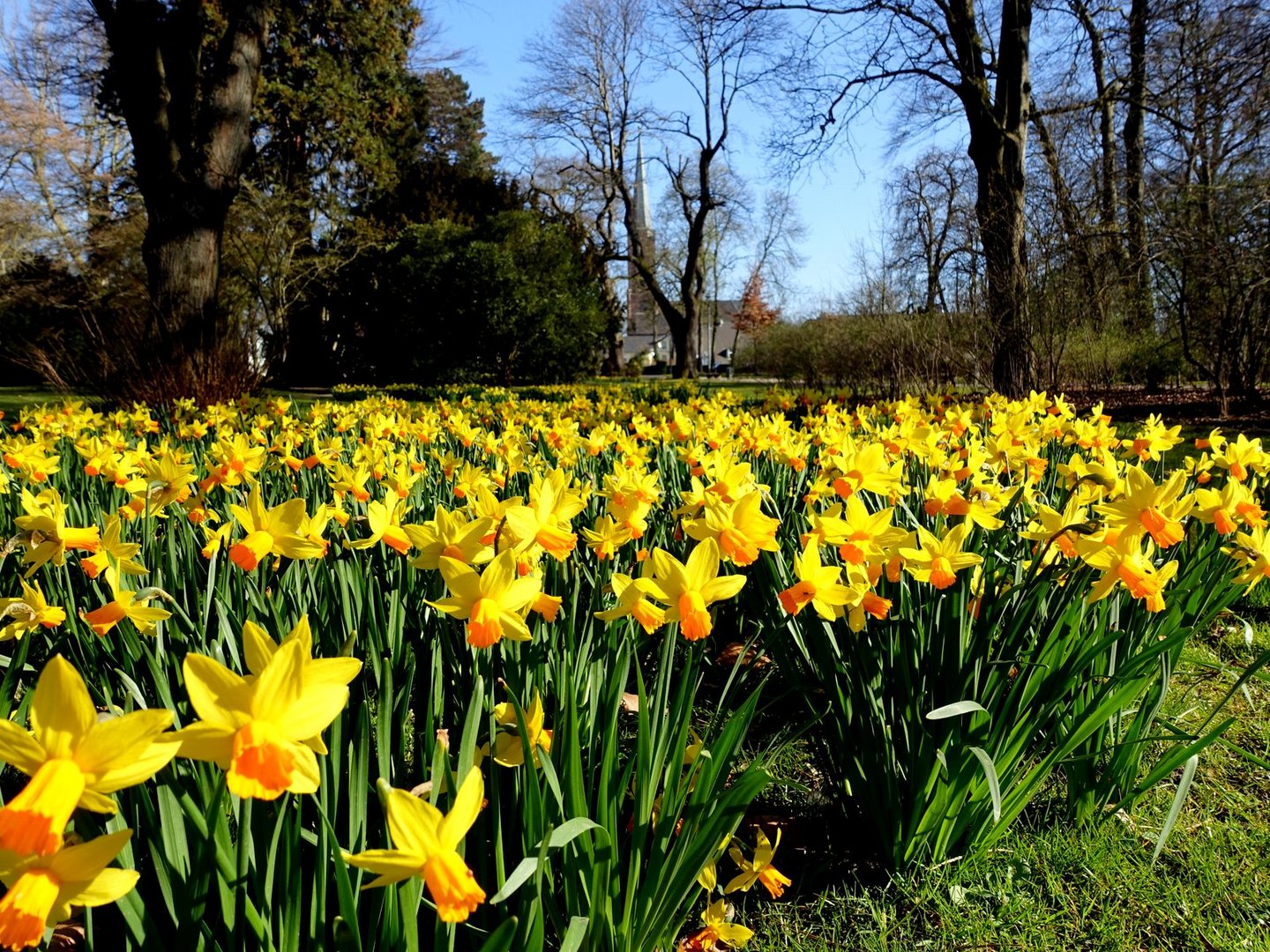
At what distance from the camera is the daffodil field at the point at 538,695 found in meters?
0.72

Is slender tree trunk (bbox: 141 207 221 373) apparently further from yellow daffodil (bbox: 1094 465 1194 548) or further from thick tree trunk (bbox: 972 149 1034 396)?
yellow daffodil (bbox: 1094 465 1194 548)

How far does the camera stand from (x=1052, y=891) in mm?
1485

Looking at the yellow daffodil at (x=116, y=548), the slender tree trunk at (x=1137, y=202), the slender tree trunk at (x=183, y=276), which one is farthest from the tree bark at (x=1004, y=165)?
the slender tree trunk at (x=183, y=276)

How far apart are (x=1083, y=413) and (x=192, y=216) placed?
10095 millimetres

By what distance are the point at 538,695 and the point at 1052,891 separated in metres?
1.11

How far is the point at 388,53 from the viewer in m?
18.4

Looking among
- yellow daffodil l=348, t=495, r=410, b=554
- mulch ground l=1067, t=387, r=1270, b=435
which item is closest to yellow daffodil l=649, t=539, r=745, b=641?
yellow daffodil l=348, t=495, r=410, b=554

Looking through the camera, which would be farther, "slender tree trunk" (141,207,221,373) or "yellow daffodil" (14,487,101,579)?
"slender tree trunk" (141,207,221,373)

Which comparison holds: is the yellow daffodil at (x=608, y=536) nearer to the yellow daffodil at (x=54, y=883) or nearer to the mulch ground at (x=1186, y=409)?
the yellow daffodil at (x=54, y=883)

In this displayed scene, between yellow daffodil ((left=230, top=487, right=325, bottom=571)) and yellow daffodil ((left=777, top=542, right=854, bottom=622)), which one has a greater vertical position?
yellow daffodil ((left=230, top=487, right=325, bottom=571))

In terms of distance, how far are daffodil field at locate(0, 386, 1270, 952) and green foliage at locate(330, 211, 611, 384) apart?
45.7ft

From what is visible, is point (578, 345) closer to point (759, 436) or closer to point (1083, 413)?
point (1083, 413)

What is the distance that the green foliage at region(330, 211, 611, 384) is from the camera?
15.7 meters

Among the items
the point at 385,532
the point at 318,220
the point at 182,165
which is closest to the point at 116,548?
the point at 385,532
